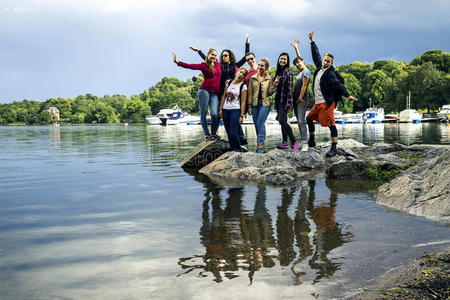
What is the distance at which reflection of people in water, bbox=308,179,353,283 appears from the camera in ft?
10.7

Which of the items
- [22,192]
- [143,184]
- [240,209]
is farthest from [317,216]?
[22,192]

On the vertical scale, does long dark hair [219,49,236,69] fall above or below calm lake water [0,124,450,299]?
above

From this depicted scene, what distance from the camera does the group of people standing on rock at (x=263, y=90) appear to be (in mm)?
9430

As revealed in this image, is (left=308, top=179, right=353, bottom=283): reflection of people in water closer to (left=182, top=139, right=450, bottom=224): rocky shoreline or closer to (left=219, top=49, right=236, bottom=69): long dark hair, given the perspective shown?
(left=182, top=139, right=450, bottom=224): rocky shoreline

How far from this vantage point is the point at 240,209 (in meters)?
5.60

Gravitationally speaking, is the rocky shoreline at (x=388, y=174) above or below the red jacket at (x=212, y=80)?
below

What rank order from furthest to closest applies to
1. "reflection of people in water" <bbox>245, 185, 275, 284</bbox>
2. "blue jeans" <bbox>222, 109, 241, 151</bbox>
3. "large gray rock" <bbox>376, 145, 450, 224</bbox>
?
"blue jeans" <bbox>222, 109, 241, 151</bbox>, "large gray rock" <bbox>376, 145, 450, 224</bbox>, "reflection of people in water" <bbox>245, 185, 275, 284</bbox>

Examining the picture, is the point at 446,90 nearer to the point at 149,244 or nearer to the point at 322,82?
the point at 322,82

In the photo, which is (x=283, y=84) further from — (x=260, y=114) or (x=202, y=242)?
(x=202, y=242)

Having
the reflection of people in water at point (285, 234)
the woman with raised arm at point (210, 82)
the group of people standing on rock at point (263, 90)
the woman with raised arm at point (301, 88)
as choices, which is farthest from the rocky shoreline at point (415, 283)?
the woman with raised arm at point (210, 82)

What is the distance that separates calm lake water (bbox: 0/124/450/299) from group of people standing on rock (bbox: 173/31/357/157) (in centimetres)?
294

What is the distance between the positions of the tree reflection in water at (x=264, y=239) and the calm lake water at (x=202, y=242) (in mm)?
12

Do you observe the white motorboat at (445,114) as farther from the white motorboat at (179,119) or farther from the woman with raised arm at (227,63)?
the woman with raised arm at (227,63)

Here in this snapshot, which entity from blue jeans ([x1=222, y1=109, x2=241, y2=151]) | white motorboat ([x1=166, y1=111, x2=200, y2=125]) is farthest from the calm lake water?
white motorboat ([x1=166, y1=111, x2=200, y2=125])
